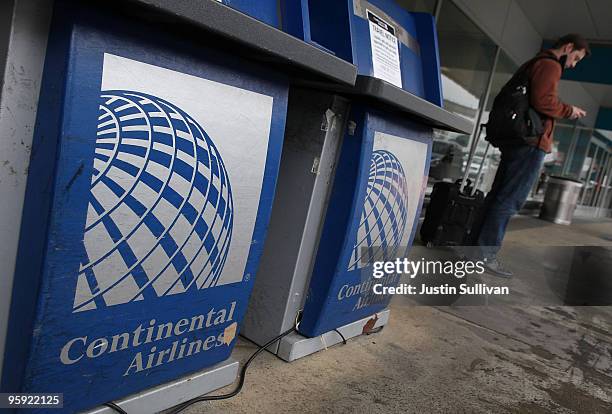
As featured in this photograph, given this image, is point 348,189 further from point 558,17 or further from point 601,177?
point 601,177

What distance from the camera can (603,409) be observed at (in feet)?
5.91

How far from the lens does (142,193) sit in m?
1.01

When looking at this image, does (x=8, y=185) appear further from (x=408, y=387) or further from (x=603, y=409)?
(x=603, y=409)

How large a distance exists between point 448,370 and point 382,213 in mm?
718

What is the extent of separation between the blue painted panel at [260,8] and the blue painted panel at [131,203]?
0.41ft

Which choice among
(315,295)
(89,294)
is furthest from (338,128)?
(89,294)

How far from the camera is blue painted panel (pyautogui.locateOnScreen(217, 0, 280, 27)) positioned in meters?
1.12

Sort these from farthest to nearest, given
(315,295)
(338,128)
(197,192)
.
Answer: (315,295) → (338,128) → (197,192)

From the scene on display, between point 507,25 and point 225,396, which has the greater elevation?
point 507,25

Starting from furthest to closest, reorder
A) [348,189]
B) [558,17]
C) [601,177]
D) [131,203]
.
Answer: [601,177] < [558,17] < [348,189] < [131,203]

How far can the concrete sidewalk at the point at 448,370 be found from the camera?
5.01 feet

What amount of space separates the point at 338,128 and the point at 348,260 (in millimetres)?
469

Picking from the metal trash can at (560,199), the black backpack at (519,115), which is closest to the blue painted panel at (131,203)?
the black backpack at (519,115)

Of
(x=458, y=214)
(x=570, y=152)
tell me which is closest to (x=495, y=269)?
(x=458, y=214)
